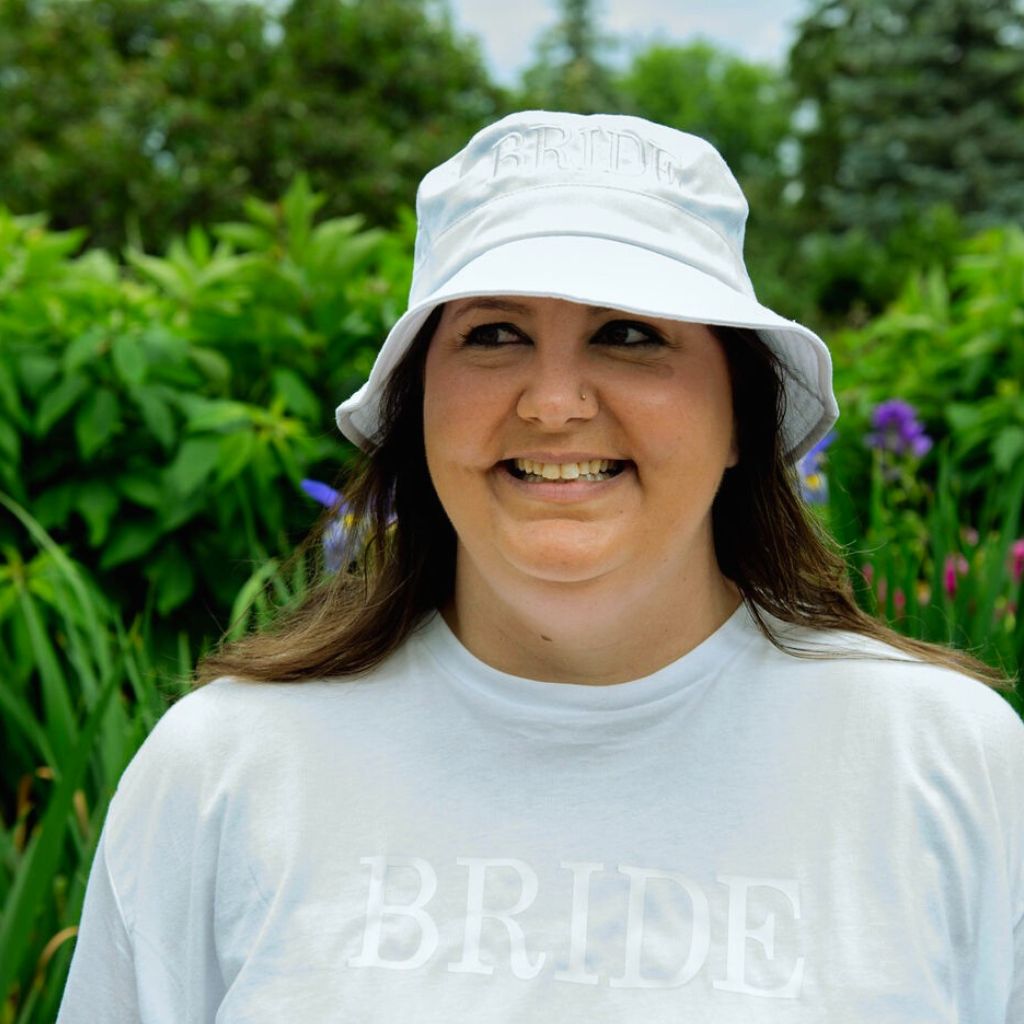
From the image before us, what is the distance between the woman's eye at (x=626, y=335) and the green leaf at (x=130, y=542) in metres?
1.82

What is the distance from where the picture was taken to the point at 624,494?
49.7 inches

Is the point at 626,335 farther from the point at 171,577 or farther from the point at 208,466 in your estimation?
the point at 171,577

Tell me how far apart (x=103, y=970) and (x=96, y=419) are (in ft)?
5.41

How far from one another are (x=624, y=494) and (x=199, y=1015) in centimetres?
67

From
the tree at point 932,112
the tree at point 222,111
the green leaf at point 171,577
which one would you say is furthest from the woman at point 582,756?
the tree at point 932,112

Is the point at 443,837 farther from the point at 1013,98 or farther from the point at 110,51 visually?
the point at 1013,98

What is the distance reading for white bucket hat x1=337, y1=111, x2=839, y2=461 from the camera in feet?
3.93

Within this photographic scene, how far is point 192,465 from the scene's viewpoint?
2.82 metres

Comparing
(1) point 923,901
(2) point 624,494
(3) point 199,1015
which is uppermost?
(2) point 624,494

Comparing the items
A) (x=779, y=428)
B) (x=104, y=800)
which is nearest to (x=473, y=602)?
(x=779, y=428)

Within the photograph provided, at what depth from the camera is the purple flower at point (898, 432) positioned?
9.56ft

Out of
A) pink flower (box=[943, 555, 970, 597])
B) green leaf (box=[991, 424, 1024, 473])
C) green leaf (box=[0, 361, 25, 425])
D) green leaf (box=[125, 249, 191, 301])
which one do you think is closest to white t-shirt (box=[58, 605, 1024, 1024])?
pink flower (box=[943, 555, 970, 597])

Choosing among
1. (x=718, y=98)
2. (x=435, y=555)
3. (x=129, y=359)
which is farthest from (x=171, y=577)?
(x=718, y=98)

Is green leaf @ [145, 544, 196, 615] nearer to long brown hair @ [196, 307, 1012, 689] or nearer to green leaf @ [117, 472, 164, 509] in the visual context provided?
green leaf @ [117, 472, 164, 509]
